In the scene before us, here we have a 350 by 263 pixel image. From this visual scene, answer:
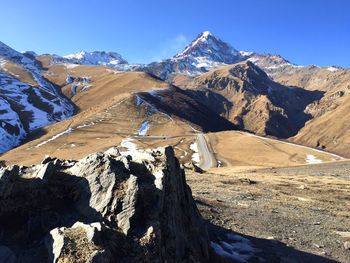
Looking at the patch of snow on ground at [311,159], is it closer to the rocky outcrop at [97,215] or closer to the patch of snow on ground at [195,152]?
the patch of snow on ground at [195,152]

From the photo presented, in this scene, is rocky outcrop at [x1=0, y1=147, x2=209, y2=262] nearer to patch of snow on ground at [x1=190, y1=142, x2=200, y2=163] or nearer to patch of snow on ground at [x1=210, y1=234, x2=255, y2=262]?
patch of snow on ground at [x1=210, y1=234, x2=255, y2=262]

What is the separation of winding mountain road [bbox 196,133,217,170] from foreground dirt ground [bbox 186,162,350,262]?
66172 millimetres

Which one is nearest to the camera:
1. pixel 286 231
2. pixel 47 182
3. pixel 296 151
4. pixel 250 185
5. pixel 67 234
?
pixel 67 234

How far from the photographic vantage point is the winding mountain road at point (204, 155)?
12594 centimetres

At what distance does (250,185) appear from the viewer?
55.4m

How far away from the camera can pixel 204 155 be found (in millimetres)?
145125

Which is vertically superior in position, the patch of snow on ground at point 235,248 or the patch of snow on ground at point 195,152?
the patch of snow on ground at point 195,152

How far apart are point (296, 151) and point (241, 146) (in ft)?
66.1

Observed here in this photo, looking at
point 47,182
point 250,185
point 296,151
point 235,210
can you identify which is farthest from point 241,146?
point 47,182

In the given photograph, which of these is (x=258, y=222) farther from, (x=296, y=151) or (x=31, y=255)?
(x=296, y=151)

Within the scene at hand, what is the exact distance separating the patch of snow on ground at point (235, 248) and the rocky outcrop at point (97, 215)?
2321 mm

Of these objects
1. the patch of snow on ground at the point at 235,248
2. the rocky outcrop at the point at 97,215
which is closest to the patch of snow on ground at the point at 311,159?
the patch of snow on ground at the point at 235,248

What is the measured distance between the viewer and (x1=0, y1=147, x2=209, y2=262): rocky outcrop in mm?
15078

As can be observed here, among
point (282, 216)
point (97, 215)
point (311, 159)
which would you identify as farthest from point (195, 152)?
point (97, 215)
